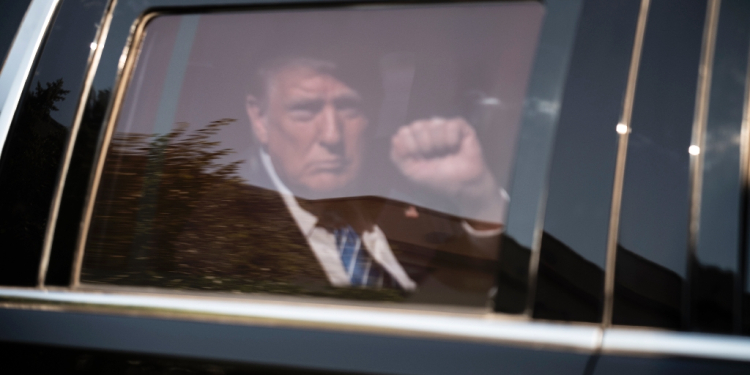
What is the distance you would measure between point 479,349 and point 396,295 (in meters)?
0.20

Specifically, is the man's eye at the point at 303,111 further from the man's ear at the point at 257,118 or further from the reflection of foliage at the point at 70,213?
the reflection of foliage at the point at 70,213

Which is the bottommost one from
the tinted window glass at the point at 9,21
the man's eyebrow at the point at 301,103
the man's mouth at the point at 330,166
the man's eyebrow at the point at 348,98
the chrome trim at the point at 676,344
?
the chrome trim at the point at 676,344

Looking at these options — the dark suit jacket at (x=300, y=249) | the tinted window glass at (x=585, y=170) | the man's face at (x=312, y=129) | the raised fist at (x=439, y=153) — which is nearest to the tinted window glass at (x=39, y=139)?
the dark suit jacket at (x=300, y=249)

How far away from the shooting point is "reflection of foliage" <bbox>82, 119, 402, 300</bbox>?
124 centimetres

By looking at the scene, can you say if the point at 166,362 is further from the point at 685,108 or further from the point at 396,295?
the point at 685,108

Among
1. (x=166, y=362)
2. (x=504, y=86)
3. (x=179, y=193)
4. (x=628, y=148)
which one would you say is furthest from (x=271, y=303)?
(x=628, y=148)

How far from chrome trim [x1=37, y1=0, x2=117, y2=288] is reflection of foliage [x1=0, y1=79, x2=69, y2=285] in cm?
2

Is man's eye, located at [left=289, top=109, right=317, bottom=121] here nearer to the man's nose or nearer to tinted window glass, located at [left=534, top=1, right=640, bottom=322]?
the man's nose

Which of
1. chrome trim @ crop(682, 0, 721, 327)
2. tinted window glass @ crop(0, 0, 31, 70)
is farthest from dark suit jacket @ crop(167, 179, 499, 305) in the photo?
tinted window glass @ crop(0, 0, 31, 70)

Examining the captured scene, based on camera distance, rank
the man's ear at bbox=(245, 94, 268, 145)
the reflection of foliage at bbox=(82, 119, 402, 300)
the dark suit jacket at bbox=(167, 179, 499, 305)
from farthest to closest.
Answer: the man's ear at bbox=(245, 94, 268, 145) → the reflection of foliage at bbox=(82, 119, 402, 300) → the dark suit jacket at bbox=(167, 179, 499, 305)

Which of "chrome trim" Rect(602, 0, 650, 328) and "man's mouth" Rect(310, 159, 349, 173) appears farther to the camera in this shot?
"man's mouth" Rect(310, 159, 349, 173)

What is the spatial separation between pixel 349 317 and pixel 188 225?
0.46m

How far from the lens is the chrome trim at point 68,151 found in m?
1.30

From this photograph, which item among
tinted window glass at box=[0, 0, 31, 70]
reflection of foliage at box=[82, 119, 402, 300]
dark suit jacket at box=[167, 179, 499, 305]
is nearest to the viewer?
dark suit jacket at box=[167, 179, 499, 305]
